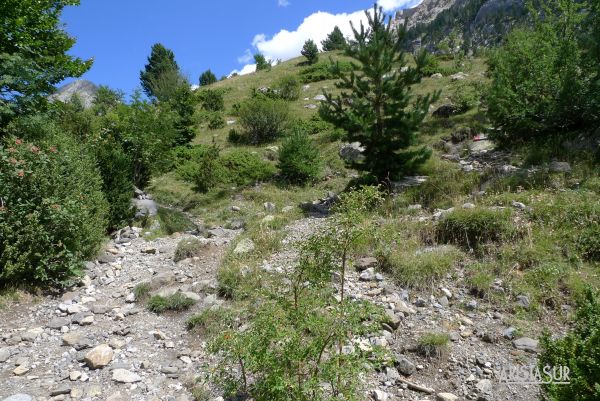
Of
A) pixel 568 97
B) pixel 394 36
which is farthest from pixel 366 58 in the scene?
pixel 568 97

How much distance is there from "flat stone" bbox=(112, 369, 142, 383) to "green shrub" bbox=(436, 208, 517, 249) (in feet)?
16.8

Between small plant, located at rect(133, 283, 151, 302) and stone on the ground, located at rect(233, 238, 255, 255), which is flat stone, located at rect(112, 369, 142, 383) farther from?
stone on the ground, located at rect(233, 238, 255, 255)

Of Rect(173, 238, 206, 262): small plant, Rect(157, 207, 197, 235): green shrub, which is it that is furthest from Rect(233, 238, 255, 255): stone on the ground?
Rect(157, 207, 197, 235): green shrub

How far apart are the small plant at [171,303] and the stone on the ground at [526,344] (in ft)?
14.2

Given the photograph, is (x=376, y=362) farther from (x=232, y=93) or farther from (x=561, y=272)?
(x=232, y=93)

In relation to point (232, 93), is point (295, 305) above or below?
below

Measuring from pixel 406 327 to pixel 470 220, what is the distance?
2605mm

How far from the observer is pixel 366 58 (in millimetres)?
10219

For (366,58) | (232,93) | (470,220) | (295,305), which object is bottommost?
(470,220)

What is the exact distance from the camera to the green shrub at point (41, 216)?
19.1 ft

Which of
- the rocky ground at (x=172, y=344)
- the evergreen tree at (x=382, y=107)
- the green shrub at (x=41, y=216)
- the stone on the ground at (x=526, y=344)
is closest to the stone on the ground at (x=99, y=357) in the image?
the rocky ground at (x=172, y=344)

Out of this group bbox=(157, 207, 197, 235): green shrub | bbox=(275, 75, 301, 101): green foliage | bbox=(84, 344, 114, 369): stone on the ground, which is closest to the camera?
bbox=(84, 344, 114, 369): stone on the ground

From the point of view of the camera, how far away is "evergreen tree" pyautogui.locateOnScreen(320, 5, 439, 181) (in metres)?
10.1

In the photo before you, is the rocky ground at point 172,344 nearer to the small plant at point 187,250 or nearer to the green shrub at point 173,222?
the small plant at point 187,250
